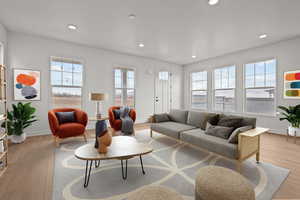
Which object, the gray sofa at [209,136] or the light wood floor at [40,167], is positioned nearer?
the light wood floor at [40,167]

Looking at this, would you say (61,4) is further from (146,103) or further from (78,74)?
(146,103)

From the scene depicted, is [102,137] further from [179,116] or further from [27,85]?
[27,85]

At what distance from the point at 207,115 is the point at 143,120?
128 inches

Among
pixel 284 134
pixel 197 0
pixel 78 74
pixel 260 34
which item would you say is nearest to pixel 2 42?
pixel 78 74

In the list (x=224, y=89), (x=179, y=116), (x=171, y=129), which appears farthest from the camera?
(x=224, y=89)

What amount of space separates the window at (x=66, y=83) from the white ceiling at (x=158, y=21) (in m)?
0.80

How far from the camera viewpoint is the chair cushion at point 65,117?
3414 mm

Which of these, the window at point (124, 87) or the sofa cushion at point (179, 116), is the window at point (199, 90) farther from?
the window at point (124, 87)

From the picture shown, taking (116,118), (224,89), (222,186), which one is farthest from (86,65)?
(224,89)

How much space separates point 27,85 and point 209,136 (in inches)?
189

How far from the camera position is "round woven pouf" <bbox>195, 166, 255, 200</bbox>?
114 centimetres

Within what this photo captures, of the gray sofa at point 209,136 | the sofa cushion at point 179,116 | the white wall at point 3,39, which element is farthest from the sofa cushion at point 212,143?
the white wall at point 3,39

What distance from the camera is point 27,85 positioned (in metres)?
3.71

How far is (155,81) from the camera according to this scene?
6172 millimetres
